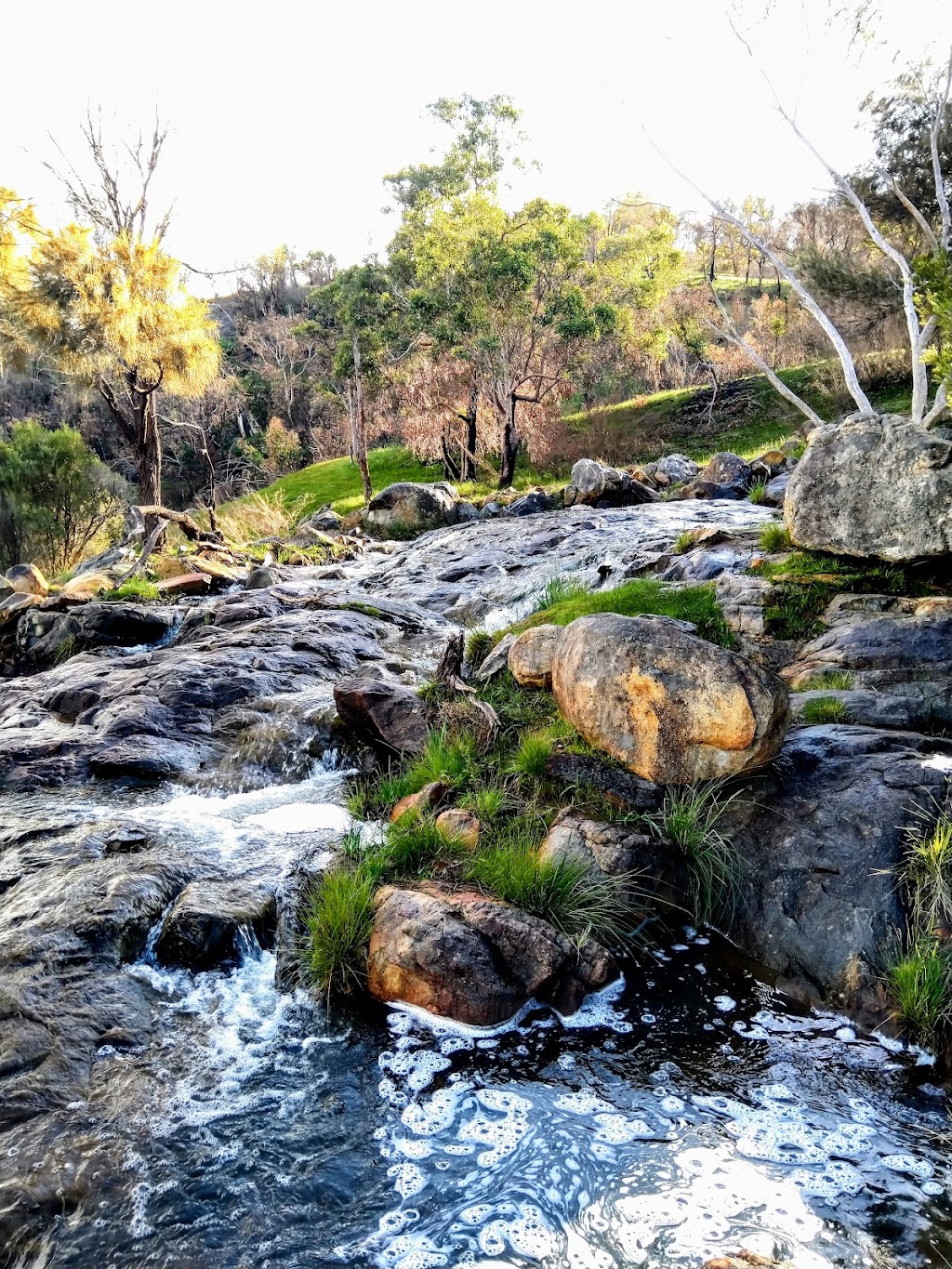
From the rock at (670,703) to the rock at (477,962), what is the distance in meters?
1.28

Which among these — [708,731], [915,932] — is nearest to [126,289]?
[708,731]

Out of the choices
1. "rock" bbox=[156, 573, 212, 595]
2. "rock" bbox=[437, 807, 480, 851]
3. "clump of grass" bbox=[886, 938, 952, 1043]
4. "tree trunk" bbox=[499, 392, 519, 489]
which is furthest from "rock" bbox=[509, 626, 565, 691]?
"tree trunk" bbox=[499, 392, 519, 489]

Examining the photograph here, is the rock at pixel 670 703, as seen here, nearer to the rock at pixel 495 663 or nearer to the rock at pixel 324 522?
the rock at pixel 495 663

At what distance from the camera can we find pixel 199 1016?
14.0ft

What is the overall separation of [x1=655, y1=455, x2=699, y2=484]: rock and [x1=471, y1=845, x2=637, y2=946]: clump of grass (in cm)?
1670

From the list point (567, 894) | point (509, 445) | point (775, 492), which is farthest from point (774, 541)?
point (509, 445)

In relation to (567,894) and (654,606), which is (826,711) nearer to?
(654,606)

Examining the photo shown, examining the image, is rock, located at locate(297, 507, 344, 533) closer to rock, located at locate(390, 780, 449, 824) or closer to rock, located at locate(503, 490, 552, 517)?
rock, located at locate(503, 490, 552, 517)

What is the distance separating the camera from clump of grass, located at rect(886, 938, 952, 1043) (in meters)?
3.75

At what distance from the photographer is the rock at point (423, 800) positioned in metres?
5.66

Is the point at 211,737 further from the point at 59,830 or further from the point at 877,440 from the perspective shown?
the point at 877,440

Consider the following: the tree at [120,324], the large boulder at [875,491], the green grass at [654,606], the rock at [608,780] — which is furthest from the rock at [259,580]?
the rock at [608,780]

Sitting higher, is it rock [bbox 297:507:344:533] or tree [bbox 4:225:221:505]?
Result: tree [bbox 4:225:221:505]

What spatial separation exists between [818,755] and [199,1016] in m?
3.75
